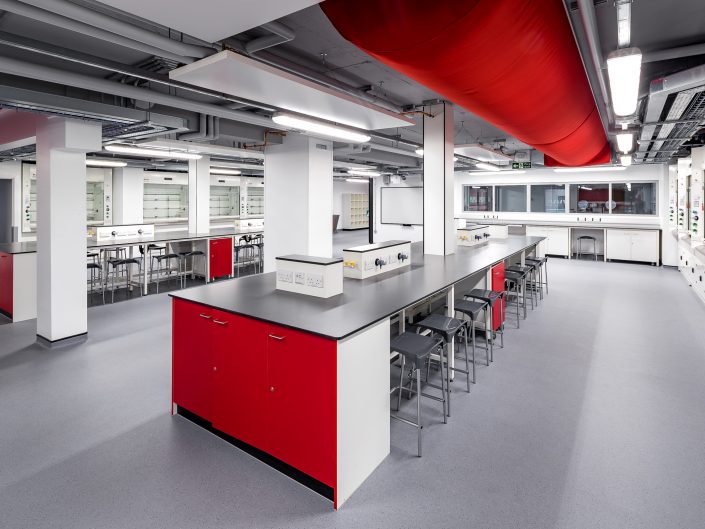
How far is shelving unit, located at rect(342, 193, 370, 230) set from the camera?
57.9ft

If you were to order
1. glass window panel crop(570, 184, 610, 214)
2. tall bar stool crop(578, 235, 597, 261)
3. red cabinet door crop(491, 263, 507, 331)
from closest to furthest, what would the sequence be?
red cabinet door crop(491, 263, 507, 331) < tall bar stool crop(578, 235, 597, 261) < glass window panel crop(570, 184, 610, 214)

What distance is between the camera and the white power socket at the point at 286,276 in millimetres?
2984

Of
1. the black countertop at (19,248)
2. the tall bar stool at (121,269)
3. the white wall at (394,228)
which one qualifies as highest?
the white wall at (394,228)

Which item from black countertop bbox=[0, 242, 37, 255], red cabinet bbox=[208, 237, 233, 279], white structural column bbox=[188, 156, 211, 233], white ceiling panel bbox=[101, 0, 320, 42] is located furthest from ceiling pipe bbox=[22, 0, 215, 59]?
white structural column bbox=[188, 156, 211, 233]

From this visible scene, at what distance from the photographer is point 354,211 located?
1808 centimetres

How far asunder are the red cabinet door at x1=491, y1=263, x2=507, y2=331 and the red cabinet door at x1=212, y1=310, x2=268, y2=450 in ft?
9.34

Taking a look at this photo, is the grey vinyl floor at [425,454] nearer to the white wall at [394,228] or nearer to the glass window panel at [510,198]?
the glass window panel at [510,198]

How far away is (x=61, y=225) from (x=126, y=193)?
21.7 feet

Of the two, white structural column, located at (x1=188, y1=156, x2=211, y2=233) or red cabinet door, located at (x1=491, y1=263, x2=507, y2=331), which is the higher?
white structural column, located at (x1=188, y1=156, x2=211, y2=233)

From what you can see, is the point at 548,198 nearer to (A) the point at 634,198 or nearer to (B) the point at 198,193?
(A) the point at 634,198

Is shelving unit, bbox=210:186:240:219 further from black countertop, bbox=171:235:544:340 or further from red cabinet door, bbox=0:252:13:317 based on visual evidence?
black countertop, bbox=171:235:544:340

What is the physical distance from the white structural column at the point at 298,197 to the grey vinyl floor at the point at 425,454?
8.68ft

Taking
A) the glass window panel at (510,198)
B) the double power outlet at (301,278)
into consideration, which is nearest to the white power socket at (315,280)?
the double power outlet at (301,278)

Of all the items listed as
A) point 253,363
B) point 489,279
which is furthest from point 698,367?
point 253,363
